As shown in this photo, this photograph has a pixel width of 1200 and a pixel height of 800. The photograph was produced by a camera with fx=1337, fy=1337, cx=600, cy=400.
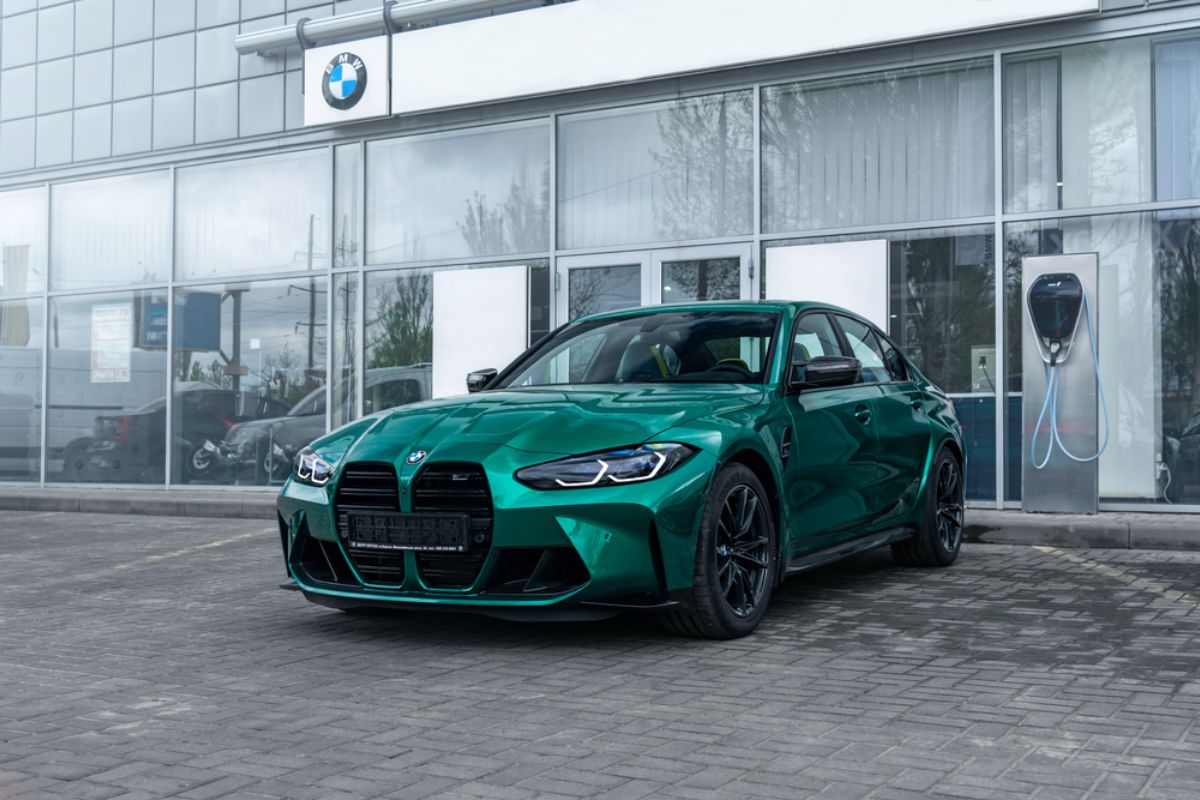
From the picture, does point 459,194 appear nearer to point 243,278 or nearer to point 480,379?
point 243,278

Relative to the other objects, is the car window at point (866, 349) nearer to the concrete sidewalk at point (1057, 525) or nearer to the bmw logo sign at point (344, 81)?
the concrete sidewalk at point (1057, 525)

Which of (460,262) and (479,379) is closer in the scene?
(479,379)

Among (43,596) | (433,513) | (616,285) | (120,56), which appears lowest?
(43,596)

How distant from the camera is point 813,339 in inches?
276

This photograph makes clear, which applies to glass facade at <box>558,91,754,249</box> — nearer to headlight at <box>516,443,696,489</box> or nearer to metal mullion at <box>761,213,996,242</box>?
metal mullion at <box>761,213,996,242</box>

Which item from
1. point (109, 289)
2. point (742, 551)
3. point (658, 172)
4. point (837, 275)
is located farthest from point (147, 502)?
point (742, 551)

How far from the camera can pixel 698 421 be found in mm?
5598

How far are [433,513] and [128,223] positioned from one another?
526 inches

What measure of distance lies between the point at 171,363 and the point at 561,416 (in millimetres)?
12228

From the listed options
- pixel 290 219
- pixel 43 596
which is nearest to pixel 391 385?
pixel 290 219

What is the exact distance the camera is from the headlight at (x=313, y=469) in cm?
582

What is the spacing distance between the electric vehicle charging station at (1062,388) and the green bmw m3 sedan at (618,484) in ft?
15.0

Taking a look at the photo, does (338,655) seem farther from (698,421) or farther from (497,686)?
(698,421)

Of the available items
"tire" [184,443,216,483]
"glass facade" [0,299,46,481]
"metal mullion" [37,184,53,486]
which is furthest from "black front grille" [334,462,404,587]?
"glass facade" [0,299,46,481]
